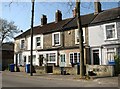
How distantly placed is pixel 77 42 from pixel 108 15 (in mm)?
5484

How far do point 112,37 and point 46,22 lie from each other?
19.8 meters

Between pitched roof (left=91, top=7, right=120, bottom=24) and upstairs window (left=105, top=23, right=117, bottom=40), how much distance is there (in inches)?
34.3

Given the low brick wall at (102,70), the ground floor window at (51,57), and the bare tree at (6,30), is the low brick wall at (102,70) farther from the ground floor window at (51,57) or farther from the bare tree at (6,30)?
the bare tree at (6,30)

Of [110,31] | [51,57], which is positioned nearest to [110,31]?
[110,31]

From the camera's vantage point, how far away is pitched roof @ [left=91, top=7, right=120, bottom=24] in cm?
2905

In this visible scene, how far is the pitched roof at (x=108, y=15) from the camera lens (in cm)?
2905

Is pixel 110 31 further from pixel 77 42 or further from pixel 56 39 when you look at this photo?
pixel 56 39

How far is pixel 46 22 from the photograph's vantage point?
150 feet

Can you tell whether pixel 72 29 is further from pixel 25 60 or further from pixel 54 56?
pixel 25 60

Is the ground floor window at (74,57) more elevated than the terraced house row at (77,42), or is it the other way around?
the terraced house row at (77,42)

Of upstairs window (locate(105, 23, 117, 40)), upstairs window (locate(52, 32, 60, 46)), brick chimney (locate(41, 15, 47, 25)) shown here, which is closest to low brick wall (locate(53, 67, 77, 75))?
upstairs window (locate(105, 23, 117, 40))

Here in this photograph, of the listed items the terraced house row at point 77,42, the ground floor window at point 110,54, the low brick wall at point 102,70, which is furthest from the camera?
the terraced house row at point 77,42

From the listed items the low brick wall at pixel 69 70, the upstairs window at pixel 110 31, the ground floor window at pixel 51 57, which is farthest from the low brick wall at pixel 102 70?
the ground floor window at pixel 51 57

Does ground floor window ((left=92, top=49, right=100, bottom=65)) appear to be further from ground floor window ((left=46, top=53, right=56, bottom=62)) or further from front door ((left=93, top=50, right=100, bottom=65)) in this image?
ground floor window ((left=46, top=53, right=56, bottom=62))
